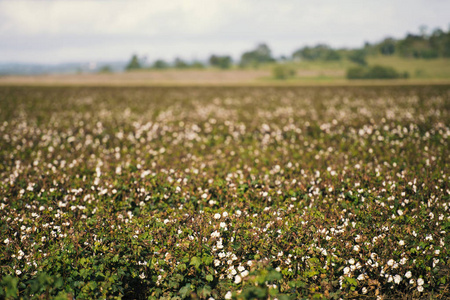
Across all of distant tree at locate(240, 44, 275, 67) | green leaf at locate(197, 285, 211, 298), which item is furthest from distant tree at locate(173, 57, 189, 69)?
green leaf at locate(197, 285, 211, 298)

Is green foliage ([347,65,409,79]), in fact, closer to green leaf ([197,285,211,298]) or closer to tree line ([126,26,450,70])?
tree line ([126,26,450,70])

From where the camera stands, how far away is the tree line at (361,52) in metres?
120

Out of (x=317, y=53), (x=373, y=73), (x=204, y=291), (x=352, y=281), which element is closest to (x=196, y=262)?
(x=204, y=291)

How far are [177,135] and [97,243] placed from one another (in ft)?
27.4

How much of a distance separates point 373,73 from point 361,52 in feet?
170

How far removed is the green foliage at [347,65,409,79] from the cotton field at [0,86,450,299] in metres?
81.6

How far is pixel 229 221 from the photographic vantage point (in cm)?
538


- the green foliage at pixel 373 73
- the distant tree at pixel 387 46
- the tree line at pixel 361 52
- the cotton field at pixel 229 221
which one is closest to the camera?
the cotton field at pixel 229 221

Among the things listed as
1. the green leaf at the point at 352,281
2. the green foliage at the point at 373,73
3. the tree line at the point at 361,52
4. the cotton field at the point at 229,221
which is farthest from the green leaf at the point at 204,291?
the tree line at the point at 361,52

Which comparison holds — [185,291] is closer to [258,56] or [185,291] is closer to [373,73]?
[373,73]

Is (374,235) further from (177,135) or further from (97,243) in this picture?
(177,135)

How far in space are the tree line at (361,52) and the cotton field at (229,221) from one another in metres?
120

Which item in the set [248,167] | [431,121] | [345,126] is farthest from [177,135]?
[431,121]

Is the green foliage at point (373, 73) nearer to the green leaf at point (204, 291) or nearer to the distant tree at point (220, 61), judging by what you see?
the distant tree at point (220, 61)
